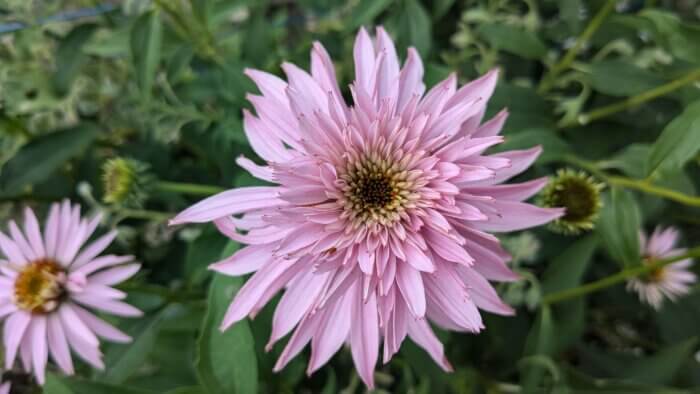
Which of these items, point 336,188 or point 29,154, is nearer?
point 336,188

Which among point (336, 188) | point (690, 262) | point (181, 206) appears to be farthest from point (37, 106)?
point (690, 262)

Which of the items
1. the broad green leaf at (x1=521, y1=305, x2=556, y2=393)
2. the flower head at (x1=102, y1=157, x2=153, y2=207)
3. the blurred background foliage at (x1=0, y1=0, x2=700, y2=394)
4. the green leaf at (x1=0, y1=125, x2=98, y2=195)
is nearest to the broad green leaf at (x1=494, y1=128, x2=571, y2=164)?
the blurred background foliage at (x1=0, y1=0, x2=700, y2=394)

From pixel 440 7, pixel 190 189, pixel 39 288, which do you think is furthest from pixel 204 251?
pixel 440 7

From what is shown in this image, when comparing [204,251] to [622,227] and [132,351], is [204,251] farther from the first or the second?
[622,227]

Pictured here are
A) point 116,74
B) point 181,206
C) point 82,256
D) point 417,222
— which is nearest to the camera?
point 417,222

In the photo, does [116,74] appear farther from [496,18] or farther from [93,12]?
[496,18]

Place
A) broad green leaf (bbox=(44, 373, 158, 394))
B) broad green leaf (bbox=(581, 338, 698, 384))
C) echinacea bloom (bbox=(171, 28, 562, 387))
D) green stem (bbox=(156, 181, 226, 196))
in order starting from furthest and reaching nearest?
1. broad green leaf (bbox=(581, 338, 698, 384))
2. green stem (bbox=(156, 181, 226, 196))
3. broad green leaf (bbox=(44, 373, 158, 394))
4. echinacea bloom (bbox=(171, 28, 562, 387))

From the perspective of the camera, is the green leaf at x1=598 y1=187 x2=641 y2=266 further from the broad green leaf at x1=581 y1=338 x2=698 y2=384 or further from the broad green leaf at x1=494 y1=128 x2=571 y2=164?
the broad green leaf at x1=581 y1=338 x2=698 y2=384
